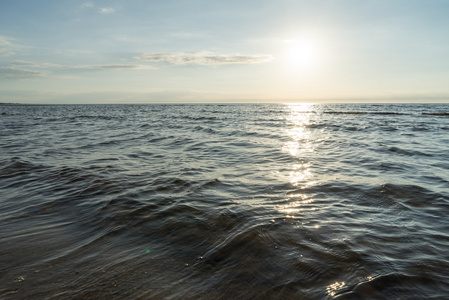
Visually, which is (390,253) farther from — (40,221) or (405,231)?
(40,221)

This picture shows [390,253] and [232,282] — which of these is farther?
[390,253]

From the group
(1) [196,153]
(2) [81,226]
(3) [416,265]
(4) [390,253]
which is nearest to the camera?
(3) [416,265]

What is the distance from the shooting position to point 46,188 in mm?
A: 6336

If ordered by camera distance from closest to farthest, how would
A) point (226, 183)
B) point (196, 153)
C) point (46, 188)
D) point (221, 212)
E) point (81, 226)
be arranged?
point (81, 226) → point (221, 212) → point (46, 188) → point (226, 183) → point (196, 153)

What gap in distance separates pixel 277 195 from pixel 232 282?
314 centimetres

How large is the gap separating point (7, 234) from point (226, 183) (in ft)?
14.5

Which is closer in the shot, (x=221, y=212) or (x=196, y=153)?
(x=221, y=212)

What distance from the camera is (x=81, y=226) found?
172 inches

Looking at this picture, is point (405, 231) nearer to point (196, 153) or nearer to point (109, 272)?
point (109, 272)

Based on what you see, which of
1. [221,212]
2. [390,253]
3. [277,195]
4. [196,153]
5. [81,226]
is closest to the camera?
[390,253]

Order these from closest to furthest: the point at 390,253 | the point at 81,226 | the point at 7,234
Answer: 1. the point at 390,253
2. the point at 7,234
3. the point at 81,226

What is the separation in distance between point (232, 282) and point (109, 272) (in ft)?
4.76


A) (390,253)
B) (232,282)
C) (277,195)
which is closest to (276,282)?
(232,282)

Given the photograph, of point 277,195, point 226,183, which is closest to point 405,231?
point 277,195
